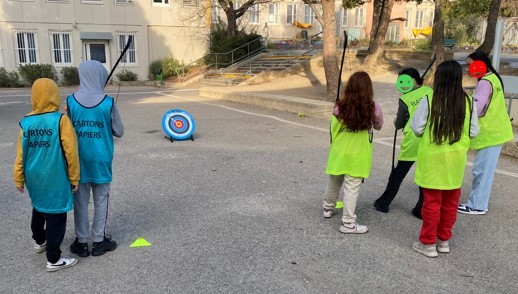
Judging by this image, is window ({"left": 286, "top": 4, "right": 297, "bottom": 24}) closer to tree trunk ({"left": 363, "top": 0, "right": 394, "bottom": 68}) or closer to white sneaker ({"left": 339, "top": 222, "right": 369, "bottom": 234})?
tree trunk ({"left": 363, "top": 0, "right": 394, "bottom": 68})

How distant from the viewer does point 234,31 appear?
26.7 m

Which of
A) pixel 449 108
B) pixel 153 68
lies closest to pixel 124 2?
pixel 153 68

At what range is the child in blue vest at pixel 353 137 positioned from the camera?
406 cm

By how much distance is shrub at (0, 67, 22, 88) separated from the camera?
75.3 feet

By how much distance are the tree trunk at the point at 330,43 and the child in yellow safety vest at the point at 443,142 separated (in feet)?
34.1

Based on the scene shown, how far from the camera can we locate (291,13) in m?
37.6

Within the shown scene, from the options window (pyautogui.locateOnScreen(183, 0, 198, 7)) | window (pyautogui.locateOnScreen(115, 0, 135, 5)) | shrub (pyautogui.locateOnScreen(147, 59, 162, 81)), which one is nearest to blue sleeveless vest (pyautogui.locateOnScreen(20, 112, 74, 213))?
shrub (pyautogui.locateOnScreen(147, 59, 162, 81))

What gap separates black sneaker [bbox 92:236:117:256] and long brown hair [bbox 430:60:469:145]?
2.95 meters

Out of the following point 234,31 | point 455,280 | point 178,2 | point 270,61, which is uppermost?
point 178,2

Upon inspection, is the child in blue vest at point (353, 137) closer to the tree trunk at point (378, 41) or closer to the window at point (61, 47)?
the tree trunk at point (378, 41)

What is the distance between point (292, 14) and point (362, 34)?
857 cm

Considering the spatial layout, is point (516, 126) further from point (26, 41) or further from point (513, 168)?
point (26, 41)

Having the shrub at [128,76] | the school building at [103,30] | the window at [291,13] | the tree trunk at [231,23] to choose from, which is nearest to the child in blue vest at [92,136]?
the school building at [103,30]

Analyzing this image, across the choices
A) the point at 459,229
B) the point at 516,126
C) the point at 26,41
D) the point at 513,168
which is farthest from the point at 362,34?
the point at 459,229
